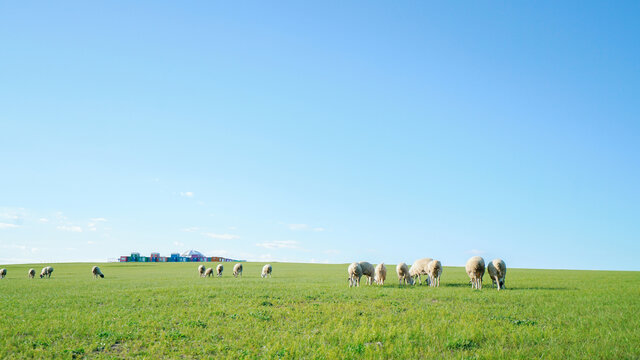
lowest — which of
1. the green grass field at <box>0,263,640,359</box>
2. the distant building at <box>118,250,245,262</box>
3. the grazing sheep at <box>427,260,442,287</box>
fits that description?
the distant building at <box>118,250,245,262</box>

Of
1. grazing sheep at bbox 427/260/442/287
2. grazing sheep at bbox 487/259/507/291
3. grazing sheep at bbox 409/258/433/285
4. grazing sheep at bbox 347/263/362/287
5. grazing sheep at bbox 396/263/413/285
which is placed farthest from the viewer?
grazing sheep at bbox 409/258/433/285

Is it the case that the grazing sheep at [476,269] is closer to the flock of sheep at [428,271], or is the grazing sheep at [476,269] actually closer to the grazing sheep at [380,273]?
→ the flock of sheep at [428,271]

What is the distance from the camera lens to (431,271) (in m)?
31.9

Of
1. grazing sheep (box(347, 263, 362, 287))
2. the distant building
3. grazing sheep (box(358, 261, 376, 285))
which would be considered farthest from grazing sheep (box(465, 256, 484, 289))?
the distant building

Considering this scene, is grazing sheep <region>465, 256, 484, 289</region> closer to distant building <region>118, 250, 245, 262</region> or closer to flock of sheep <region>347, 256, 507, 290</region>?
flock of sheep <region>347, 256, 507, 290</region>

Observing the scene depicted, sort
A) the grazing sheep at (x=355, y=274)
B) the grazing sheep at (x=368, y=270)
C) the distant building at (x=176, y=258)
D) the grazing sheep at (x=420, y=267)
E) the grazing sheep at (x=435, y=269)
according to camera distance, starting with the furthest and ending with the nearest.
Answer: the distant building at (x=176, y=258) → the grazing sheep at (x=420, y=267) → the grazing sheep at (x=368, y=270) → the grazing sheep at (x=435, y=269) → the grazing sheep at (x=355, y=274)

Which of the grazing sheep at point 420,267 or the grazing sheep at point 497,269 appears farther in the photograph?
the grazing sheep at point 420,267

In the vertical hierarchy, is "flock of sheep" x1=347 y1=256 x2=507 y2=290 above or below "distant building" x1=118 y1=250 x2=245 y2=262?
above

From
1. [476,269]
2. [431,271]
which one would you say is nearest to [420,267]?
[431,271]

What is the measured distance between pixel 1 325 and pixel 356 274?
22.9 m

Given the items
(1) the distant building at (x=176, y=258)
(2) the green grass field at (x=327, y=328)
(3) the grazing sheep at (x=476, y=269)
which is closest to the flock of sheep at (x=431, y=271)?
(3) the grazing sheep at (x=476, y=269)

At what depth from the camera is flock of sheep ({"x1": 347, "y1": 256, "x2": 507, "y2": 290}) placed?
28641mm

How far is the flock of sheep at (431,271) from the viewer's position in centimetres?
2864

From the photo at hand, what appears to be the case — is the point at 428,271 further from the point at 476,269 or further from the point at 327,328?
the point at 327,328
